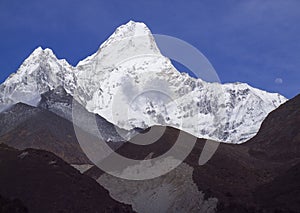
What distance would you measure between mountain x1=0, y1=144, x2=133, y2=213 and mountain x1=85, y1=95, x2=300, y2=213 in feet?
24.6

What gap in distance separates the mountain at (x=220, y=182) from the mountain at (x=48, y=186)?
24.6 feet

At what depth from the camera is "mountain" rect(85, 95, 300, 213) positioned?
8650 centimetres

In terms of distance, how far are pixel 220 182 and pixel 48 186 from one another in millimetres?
29237

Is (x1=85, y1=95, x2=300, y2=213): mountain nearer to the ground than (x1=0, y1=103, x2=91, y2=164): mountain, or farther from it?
nearer to the ground

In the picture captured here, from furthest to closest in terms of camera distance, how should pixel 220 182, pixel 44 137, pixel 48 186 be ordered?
pixel 44 137 → pixel 220 182 → pixel 48 186

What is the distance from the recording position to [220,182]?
327ft

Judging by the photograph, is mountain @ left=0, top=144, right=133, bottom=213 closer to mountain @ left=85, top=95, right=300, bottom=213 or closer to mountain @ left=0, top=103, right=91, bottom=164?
mountain @ left=85, top=95, right=300, bottom=213

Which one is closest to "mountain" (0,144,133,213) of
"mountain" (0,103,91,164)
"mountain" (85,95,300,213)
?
"mountain" (85,95,300,213)

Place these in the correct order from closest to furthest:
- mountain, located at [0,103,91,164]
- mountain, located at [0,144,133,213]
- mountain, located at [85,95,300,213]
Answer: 1. mountain, located at [0,144,133,213]
2. mountain, located at [85,95,300,213]
3. mountain, located at [0,103,91,164]

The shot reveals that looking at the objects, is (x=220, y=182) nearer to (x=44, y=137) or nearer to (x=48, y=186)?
(x=48, y=186)

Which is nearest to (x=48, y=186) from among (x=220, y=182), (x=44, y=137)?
(x=220, y=182)

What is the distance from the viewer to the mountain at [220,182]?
284 feet

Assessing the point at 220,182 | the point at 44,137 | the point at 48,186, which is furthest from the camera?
the point at 44,137

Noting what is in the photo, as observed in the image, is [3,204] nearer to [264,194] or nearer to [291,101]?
[264,194]
